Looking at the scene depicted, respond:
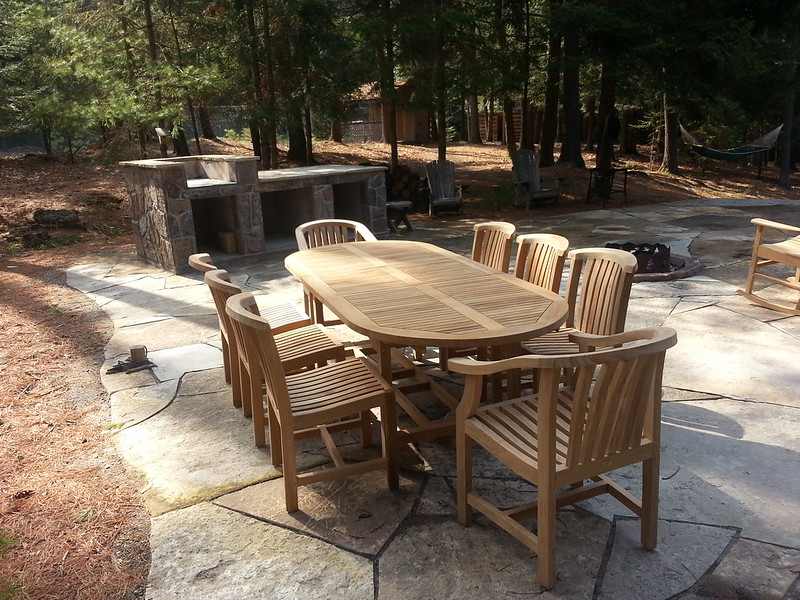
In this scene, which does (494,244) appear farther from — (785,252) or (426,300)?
(785,252)

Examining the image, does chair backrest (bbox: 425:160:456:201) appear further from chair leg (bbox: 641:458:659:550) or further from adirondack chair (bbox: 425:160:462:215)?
chair leg (bbox: 641:458:659:550)

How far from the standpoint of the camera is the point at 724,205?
34.0ft

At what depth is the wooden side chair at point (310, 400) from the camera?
2479 millimetres

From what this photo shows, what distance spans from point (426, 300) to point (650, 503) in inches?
48.8

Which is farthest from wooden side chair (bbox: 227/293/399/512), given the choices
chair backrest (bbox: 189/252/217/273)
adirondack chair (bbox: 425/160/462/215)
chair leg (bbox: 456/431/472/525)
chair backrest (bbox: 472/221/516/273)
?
adirondack chair (bbox: 425/160/462/215)

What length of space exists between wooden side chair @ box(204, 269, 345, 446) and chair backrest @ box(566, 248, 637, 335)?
3.96 ft

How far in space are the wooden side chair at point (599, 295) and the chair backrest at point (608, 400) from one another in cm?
69

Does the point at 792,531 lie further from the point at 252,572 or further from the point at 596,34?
the point at 596,34

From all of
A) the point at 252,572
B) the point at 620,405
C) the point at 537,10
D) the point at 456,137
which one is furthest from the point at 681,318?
the point at 456,137

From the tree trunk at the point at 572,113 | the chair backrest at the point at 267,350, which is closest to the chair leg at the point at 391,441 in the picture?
the chair backrest at the point at 267,350

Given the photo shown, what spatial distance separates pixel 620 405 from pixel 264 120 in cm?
985

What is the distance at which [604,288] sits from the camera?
10.2 ft

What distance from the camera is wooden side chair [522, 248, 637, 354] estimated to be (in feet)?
9.71

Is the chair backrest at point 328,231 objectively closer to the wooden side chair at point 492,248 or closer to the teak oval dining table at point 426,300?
the teak oval dining table at point 426,300
